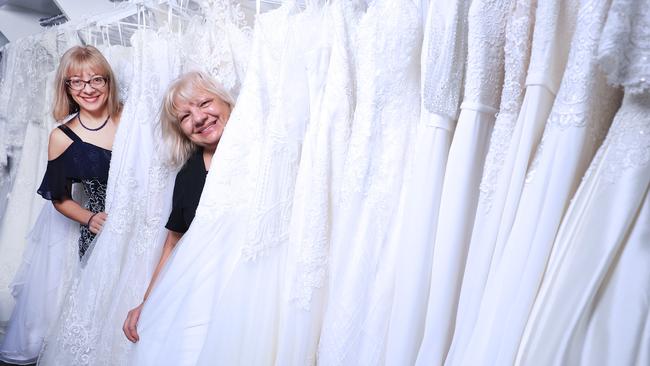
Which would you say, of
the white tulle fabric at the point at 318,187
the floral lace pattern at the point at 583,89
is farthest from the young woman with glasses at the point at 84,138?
the floral lace pattern at the point at 583,89

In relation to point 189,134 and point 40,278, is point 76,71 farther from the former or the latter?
point 40,278

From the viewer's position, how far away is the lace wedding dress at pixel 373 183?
703 millimetres

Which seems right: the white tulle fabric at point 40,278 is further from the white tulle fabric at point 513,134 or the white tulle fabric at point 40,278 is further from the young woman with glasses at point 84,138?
the white tulle fabric at point 513,134

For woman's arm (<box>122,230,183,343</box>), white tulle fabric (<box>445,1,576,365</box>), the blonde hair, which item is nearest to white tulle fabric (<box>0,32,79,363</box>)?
the blonde hair

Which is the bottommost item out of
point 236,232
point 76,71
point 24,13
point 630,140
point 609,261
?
point 236,232

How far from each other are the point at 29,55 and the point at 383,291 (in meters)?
1.76

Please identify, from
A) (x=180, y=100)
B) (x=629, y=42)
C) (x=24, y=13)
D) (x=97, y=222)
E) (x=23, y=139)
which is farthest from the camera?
(x=24, y=13)

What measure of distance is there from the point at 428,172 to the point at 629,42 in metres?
0.27

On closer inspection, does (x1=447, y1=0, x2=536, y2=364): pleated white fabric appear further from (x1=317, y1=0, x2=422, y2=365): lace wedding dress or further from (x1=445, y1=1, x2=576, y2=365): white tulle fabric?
(x1=317, y1=0, x2=422, y2=365): lace wedding dress

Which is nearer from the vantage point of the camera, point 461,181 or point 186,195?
point 461,181

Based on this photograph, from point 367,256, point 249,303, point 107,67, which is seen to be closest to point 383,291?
point 367,256

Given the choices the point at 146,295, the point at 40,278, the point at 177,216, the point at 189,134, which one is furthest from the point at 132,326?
the point at 40,278

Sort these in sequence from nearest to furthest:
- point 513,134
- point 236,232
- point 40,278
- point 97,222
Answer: point 513,134, point 236,232, point 97,222, point 40,278

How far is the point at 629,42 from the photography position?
1.39 ft
